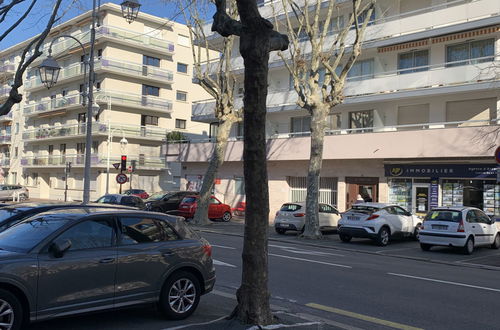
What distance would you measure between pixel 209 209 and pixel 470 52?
15.3 meters

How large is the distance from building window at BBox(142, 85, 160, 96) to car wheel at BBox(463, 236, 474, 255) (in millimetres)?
39045

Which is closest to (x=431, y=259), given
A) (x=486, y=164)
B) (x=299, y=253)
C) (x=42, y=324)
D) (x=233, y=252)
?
(x=299, y=253)

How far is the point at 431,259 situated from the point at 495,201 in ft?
27.2

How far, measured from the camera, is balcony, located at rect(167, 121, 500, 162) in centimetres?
2033

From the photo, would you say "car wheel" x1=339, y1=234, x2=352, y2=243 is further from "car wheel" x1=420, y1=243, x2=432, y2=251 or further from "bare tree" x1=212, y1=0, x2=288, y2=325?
"bare tree" x1=212, y1=0, x2=288, y2=325

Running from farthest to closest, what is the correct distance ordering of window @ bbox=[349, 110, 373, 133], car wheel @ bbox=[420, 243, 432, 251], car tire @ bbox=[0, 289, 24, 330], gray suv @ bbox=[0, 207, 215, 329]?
1. window @ bbox=[349, 110, 373, 133]
2. car wheel @ bbox=[420, 243, 432, 251]
3. gray suv @ bbox=[0, 207, 215, 329]
4. car tire @ bbox=[0, 289, 24, 330]

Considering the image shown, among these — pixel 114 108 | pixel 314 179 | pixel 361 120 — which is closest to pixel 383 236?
pixel 314 179

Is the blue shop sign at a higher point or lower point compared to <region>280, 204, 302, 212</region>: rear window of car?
higher

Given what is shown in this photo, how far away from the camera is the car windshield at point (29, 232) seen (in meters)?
5.38

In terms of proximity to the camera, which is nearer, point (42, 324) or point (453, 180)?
point (42, 324)

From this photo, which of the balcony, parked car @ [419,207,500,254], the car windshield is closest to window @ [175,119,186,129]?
the balcony

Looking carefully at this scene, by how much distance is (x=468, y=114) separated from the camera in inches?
902

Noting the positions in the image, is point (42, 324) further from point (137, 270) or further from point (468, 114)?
point (468, 114)

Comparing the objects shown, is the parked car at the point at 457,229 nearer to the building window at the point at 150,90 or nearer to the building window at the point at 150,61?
the building window at the point at 150,90
